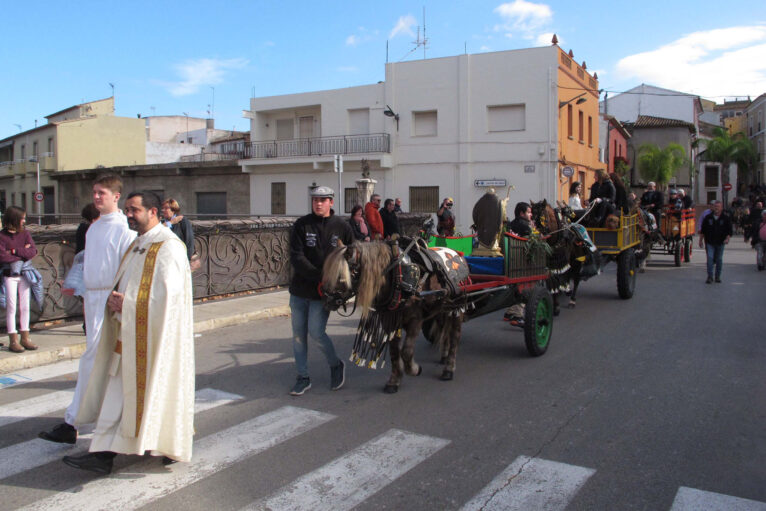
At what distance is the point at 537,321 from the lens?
23.0 ft

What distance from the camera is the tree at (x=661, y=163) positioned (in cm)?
3966

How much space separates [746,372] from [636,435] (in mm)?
2528

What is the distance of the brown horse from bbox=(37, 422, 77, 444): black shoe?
2.12 m

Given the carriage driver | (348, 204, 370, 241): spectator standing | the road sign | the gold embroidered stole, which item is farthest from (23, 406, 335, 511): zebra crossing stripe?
the road sign

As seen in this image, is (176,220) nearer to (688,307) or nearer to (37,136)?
(688,307)

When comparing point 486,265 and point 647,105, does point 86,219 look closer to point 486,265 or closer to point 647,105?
point 486,265

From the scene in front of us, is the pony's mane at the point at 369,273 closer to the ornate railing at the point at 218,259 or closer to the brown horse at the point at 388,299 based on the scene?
the brown horse at the point at 388,299

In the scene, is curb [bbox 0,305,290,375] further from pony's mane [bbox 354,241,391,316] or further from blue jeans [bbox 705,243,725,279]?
blue jeans [bbox 705,243,725,279]

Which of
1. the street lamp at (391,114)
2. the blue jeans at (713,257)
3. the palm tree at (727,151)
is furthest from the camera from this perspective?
the palm tree at (727,151)

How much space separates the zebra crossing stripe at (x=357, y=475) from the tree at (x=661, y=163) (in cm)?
4005

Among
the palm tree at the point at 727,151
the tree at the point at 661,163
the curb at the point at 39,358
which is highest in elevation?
the palm tree at the point at 727,151

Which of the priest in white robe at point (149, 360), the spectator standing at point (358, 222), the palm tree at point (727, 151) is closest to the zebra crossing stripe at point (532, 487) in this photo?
the priest in white robe at point (149, 360)

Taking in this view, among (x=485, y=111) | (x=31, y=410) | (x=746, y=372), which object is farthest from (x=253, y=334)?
(x=485, y=111)

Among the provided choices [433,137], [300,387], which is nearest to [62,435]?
[300,387]
